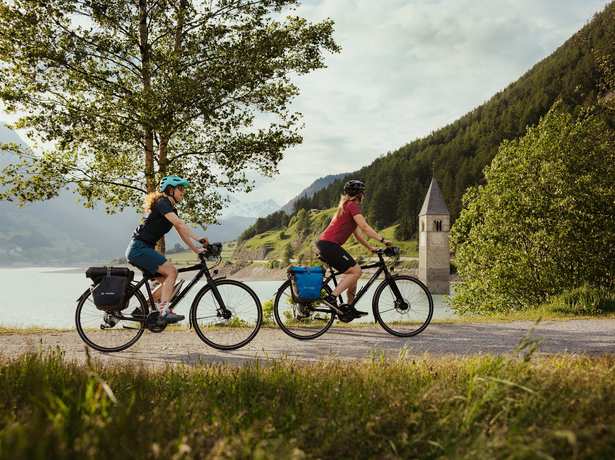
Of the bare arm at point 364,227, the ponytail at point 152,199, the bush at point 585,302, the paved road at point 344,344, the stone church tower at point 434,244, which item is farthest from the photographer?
the stone church tower at point 434,244

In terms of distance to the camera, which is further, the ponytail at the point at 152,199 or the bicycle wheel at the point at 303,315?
the bicycle wheel at the point at 303,315

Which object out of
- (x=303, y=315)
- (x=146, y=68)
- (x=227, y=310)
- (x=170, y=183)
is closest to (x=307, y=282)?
(x=303, y=315)

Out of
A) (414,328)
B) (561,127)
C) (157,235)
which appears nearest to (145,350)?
(157,235)

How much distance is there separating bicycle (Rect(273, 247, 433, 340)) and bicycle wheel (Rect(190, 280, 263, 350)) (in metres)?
0.75

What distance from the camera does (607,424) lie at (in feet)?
10.8

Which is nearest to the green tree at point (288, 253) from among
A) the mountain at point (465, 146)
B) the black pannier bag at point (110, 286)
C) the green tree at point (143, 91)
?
the mountain at point (465, 146)

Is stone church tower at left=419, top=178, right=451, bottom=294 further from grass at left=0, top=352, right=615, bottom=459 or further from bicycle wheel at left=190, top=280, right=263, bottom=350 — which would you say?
grass at left=0, top=352, right=615, bottom=459

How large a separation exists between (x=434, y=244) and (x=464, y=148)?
5696 centimetres

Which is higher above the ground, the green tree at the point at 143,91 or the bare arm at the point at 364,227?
the green tree at the point at 143,91

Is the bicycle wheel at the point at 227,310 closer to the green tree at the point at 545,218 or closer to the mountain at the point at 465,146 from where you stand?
the green tree at the point at 545,218

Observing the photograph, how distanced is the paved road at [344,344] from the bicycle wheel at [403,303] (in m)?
0.27

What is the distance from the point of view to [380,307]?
29.5 ft

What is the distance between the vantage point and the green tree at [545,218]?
77.8 ft

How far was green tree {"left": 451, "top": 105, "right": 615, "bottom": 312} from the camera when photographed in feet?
77.8
